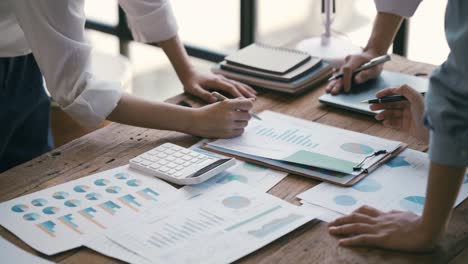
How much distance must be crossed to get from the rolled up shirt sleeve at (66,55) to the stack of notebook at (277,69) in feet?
1.41

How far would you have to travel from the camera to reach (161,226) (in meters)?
1.20

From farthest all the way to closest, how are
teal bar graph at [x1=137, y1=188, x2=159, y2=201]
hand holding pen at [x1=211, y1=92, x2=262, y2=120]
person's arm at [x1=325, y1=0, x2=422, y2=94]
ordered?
1. person's arm at [x1=325, y1=0, x2=422, y2=94]
2. hand holding pen at [x1=211, y1=92, x2=262, y2=120]
3. teal bar graph at [x1=137, y1=188, x2=159, y2=201]

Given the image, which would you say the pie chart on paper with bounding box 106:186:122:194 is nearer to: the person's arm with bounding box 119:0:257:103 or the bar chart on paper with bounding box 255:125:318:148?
the bar chart on paper with bounding box 255:125:318:148

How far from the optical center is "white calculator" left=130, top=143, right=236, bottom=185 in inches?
53.3

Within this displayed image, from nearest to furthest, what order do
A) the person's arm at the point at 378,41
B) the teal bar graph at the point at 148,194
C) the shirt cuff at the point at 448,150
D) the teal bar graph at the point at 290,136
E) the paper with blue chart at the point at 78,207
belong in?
the shirt cuff at the point at 448,150 < the paper with blue chart at the point at 78,207 < the teal bar graph at the point at 148,194 < the teal bar graph at the point at 290,136 < the person's arm at the point at 378,41

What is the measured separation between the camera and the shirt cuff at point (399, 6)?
5.89 feet

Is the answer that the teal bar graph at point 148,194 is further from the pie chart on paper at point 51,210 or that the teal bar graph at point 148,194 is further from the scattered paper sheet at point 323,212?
the scattered paper sheet at point 323,212

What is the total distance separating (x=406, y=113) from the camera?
153cm

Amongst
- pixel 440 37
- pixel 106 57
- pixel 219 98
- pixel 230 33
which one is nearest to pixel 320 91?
pixel 219 98

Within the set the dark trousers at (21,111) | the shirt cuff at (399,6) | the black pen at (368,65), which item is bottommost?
the dark trousers at (21,111)

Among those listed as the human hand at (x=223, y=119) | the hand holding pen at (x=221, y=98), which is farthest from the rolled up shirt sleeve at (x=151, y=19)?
the human hand at (x=223, y=119)

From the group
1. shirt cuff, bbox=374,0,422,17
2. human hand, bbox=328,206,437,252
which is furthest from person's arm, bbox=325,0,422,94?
human hand, bbox=328,206,437,252

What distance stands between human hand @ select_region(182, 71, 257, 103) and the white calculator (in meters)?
0.33

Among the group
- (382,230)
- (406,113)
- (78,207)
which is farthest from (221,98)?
(382,230)
